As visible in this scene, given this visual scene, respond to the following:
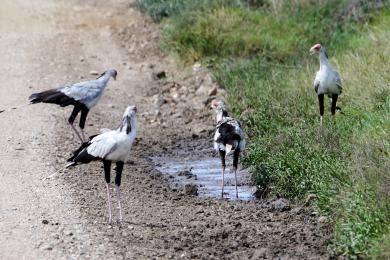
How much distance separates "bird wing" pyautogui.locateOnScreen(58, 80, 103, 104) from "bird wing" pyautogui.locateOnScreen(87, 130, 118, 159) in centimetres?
261

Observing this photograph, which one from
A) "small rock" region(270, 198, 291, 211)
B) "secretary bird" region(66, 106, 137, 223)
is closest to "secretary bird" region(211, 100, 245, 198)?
"small rock" region(270, 198, 291, 211)

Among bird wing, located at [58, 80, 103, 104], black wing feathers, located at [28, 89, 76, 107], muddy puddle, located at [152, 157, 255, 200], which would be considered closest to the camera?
muddy puddle, located at [152, 157, 255, 200]

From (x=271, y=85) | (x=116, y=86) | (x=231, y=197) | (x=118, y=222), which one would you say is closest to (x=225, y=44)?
(x=116, y=86)

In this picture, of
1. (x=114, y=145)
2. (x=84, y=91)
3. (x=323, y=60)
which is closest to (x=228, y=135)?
(x=114, y=145)

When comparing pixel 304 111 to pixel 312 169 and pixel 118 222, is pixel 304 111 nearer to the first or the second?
pixel 312 169

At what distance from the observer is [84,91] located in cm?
1162

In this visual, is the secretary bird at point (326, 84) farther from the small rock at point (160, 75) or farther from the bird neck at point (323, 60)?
the small rock at point (160, 75)

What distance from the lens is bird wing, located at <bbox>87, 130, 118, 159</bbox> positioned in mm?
8797

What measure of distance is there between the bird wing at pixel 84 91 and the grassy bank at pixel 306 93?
6.52 ft

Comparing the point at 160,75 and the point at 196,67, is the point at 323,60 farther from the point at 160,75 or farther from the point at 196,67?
the point at 160,75

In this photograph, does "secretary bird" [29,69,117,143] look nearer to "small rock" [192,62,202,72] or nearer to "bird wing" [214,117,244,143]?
"bird wing" [214,117,244,143]

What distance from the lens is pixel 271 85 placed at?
1386 centimetres

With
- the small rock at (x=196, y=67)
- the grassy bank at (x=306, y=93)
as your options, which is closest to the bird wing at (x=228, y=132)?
the grassy bank at (x=306, y=93)

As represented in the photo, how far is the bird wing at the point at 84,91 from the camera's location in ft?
37.8
